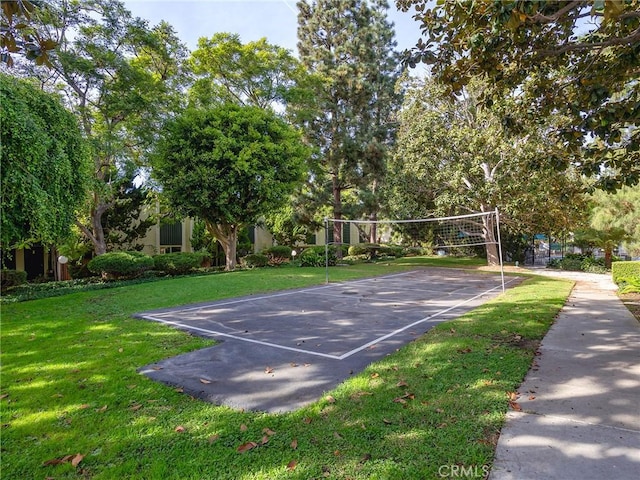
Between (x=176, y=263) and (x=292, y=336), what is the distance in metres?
11.0

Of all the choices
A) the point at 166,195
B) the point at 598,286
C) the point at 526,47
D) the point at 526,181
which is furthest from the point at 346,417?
the point at 526,181

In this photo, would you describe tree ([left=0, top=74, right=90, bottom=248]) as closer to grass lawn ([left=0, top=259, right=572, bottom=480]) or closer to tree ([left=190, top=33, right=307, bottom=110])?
grass lawn ([left=0, top=259, right=572, bottom=480])

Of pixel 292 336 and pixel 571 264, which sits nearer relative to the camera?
pixel 292 336

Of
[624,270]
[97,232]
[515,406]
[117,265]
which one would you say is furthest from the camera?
[97,232]

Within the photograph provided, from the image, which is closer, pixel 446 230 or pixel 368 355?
pixel 368 355

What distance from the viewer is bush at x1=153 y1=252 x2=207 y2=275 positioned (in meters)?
15.1

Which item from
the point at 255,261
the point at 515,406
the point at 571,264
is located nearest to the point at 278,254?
the point at 255,261

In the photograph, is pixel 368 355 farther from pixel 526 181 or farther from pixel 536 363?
pixel 526 181

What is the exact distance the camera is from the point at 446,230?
80.9ft

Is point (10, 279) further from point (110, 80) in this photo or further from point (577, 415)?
point (577, 415)

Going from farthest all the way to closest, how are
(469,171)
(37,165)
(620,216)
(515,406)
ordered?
(469,171) < (620,216) < (37,165) < (515,406)

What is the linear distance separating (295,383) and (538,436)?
220 centimetres

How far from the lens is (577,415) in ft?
9.96

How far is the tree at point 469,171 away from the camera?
16031 mm
